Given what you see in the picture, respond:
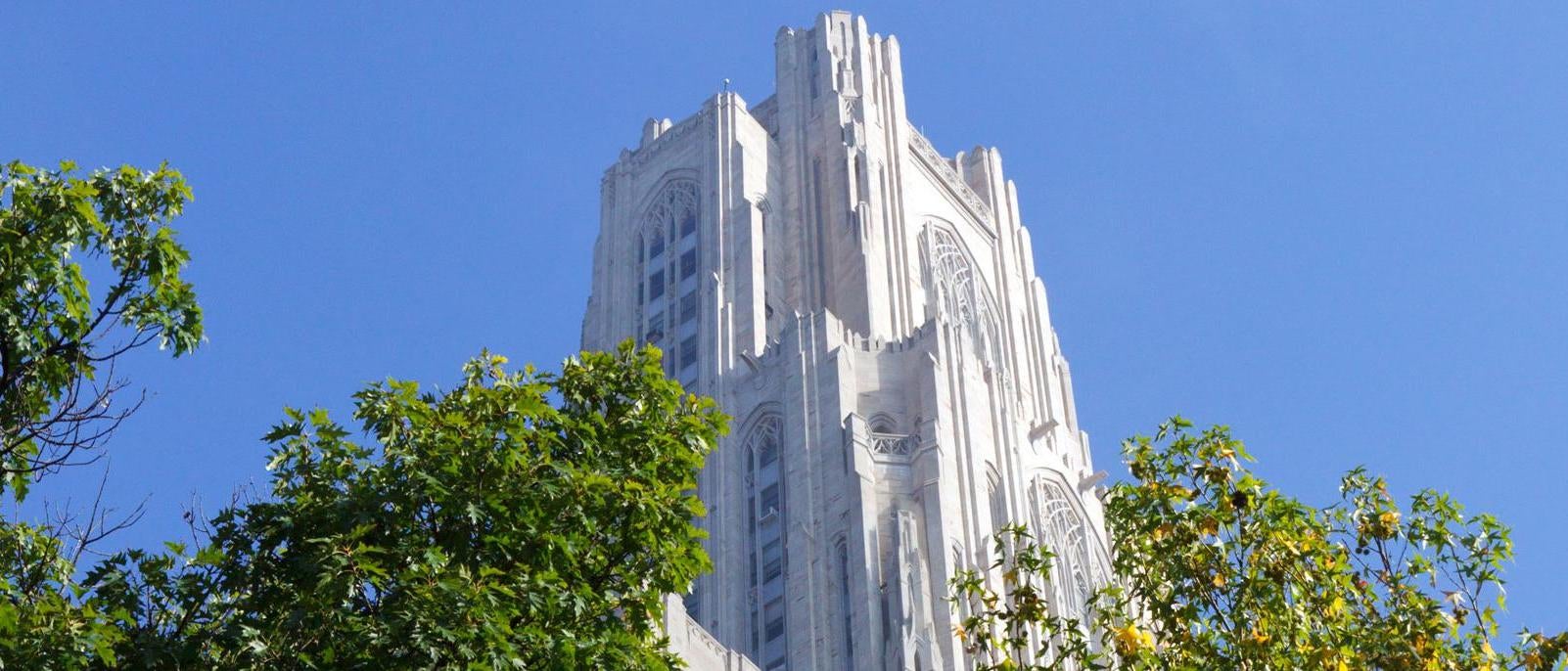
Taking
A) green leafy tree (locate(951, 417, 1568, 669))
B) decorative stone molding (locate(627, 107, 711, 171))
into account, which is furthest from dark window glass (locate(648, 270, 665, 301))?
green leafy tree (locate(951, 417, 1568, 669))

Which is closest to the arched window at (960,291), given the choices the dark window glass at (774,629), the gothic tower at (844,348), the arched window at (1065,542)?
the gothic tower at (844,348)

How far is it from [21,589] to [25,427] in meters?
1.44

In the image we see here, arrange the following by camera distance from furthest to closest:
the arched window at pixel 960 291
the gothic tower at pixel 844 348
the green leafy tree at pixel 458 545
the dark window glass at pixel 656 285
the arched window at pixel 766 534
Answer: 1. the arched window at pixel 960 291
2. the dark window glass at pixel 656 285
3. the arched window at pixel 766 534
4. the gothic tower at pixel 844 348
5. the green leafy tree at pixel 458 545

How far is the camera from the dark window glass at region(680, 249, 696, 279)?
78.0 meters

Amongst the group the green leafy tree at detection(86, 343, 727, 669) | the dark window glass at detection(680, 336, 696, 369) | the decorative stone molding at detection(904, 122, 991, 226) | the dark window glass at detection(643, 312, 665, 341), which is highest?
the decorative stone molding at detection(904, 122, 991, 226)

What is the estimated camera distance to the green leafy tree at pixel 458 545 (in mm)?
17984

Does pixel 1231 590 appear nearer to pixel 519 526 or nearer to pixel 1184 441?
pixel 1184 441

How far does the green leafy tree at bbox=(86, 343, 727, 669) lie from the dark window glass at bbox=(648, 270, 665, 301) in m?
57.1

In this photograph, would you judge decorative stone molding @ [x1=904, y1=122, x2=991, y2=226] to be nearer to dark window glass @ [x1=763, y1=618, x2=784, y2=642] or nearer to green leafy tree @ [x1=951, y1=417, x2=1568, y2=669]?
dark window glass @ [x1=763, y1=618, x2=784, y2=642]

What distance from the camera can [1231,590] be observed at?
928 inches

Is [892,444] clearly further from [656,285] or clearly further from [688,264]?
[656,285]

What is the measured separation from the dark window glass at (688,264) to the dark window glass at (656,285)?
40.1 inches

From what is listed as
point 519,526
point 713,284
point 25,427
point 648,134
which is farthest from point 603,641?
point 648,134

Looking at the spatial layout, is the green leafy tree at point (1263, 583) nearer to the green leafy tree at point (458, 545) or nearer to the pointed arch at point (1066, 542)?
the green leafy tree at point (458, 545)
